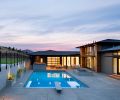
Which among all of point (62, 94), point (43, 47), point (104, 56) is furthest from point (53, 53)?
point (62, 94)

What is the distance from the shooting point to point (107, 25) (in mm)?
32094

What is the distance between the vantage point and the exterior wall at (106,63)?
1065 inches

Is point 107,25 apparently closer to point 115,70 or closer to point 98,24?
point 98,24

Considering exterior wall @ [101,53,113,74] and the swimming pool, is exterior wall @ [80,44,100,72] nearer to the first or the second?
exterior wall @ [101,53,113,74]

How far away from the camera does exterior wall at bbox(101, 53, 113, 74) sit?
27.0 m

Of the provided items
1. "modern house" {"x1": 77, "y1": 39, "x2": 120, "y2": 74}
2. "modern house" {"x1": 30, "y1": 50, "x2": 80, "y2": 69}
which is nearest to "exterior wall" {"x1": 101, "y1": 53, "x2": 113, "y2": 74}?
"modern house" {"x1": 77, "y1": 39, "x2": 120, "y2": 74}

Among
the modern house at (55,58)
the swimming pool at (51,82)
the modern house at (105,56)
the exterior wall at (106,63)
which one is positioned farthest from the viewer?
the modern house at (55,58)

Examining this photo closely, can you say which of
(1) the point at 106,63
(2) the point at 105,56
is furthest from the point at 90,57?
(1) the point at 106,63

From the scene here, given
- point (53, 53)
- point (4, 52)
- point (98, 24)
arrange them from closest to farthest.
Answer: point (4, 52), point (98, 24), point (53, 53)

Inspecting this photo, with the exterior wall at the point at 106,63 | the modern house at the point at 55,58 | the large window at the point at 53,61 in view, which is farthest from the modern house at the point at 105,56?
the large window at the point at 53,61

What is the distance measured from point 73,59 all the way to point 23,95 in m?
29.0

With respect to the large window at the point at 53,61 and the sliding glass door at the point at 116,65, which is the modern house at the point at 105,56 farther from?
the large window at the point at 53,61

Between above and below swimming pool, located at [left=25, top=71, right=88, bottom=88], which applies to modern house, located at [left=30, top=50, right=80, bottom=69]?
above

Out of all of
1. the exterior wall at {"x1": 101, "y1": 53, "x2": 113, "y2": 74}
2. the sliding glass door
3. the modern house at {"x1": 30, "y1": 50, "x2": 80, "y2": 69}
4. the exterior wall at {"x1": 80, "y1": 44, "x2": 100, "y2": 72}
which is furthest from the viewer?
the modern house at {"x1": 30, "y1": 50, "x2": 80, "y2": 69}
